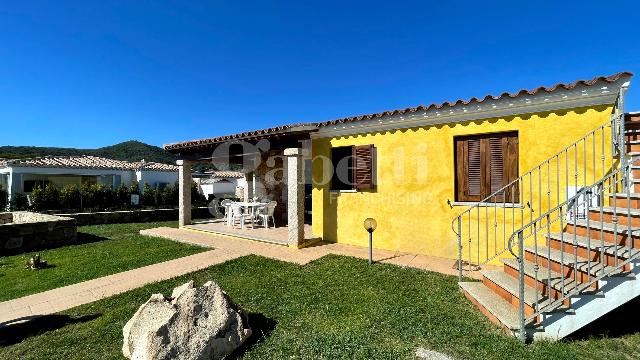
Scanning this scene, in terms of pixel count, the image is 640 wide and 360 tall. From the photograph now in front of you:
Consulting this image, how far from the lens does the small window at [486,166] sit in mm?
6305

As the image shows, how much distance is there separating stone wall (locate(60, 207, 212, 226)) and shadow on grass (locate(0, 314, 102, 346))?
39.4ft

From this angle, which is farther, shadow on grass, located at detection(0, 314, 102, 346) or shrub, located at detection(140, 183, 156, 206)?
shrub, located at detection(140, 183, 156, 206)

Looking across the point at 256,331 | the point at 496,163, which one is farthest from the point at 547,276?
the point at 256,331

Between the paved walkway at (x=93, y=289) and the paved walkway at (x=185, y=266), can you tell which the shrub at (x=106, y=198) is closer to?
the paved walkway at (x=185, y=266)

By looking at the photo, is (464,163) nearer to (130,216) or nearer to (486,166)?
(486,166)

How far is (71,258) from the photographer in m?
8.08

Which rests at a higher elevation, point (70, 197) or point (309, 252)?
point (70, 197)

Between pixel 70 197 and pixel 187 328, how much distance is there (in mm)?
17977

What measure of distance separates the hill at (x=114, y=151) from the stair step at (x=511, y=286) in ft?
181

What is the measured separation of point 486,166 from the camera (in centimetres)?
657

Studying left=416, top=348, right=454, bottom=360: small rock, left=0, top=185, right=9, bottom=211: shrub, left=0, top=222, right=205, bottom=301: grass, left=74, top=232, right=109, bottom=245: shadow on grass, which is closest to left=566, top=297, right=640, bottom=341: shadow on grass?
left=416, top=348, right=454, bottom=360: small rock

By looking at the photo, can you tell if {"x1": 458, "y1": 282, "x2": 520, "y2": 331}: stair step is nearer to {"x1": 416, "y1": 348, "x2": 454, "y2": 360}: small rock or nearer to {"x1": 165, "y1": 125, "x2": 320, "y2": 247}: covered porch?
{"x1": 416, "y1": 348, "x2": 454, "y2": 360}: small rock

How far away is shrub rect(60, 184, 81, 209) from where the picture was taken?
53.3ft

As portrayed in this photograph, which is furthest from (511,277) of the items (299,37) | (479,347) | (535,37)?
(299,37)
